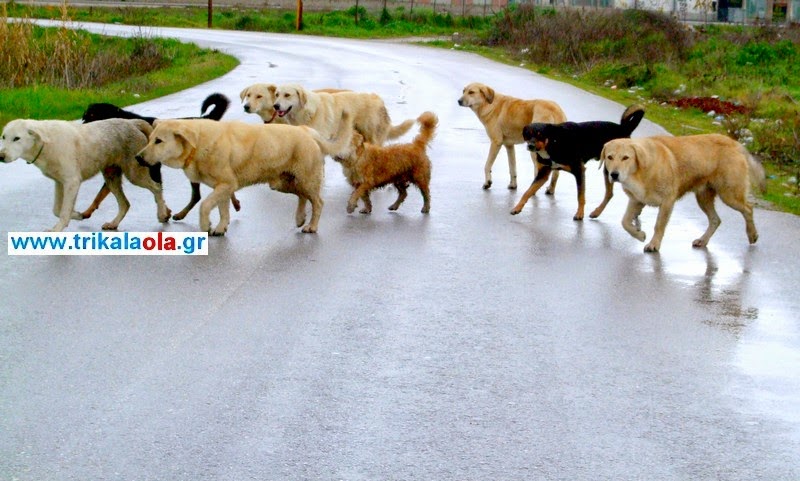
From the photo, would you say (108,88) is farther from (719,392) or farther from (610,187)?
(719,392)

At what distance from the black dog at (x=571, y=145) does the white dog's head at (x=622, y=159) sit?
1.44 metres

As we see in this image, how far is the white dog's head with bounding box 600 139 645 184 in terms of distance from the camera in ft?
36.4

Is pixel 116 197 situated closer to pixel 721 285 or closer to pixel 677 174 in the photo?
pixel 677 174

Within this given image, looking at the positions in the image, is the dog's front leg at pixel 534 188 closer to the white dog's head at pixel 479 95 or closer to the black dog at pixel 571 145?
the black dog at pixel 571 145

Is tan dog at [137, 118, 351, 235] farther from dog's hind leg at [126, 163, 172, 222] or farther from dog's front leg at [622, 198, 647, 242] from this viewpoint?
dog's front leg at [622, 198, 647, 242]

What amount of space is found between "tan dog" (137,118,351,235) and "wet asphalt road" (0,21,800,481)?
1.49 ft

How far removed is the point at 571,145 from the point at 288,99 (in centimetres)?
338

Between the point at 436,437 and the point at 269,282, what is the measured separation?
371cm

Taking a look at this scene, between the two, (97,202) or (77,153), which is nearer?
(77,153)

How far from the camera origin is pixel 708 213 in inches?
470

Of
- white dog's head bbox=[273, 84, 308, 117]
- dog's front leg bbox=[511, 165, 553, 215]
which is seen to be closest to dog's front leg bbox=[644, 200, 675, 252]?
dog's front leg bbox=[511, 165, 553, 215]

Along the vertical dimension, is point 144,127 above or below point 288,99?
below

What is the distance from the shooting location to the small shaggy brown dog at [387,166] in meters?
12.5

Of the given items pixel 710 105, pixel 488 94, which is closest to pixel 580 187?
pixel 488 94
